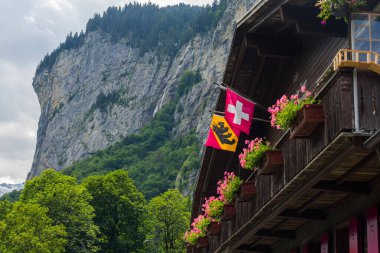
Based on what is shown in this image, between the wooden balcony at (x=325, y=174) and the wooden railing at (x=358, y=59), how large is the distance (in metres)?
0.02

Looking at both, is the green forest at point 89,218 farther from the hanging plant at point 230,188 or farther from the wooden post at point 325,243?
the wooden post at point 325,243

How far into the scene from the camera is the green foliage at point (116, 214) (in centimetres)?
5516

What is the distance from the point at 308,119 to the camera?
10180mm

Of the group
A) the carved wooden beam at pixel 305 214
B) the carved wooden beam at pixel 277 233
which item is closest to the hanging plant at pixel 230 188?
the carved wooden beam at pixel 277 233

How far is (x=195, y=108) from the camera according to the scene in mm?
164500

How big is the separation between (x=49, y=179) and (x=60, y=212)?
4.34 m

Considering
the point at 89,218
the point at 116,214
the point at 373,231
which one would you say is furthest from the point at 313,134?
the point at 116,214

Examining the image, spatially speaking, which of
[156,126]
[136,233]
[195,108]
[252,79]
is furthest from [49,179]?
[156,126]

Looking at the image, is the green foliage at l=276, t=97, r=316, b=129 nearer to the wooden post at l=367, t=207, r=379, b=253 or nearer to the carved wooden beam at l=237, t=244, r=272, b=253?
the wooden post at l=367, t=207, r=379, b=253

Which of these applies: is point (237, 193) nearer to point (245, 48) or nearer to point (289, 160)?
point (245, 48)

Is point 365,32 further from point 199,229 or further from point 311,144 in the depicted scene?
point 199,229

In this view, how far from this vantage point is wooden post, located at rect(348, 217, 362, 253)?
1112cm

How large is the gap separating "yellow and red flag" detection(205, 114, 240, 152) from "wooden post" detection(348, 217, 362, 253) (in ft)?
21.3

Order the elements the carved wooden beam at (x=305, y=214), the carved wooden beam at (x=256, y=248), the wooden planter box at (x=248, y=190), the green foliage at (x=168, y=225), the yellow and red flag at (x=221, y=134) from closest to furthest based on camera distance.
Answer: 1. the carved wooden beam at (x=305, y=214)
2. the wooden planter box at (x=248, y=190)
3. the yellow and red flag at (x=221, y=134)
4. the carved wooden beam at (x=256, y=248)
5. the green foliage at (x=168, y=225)
